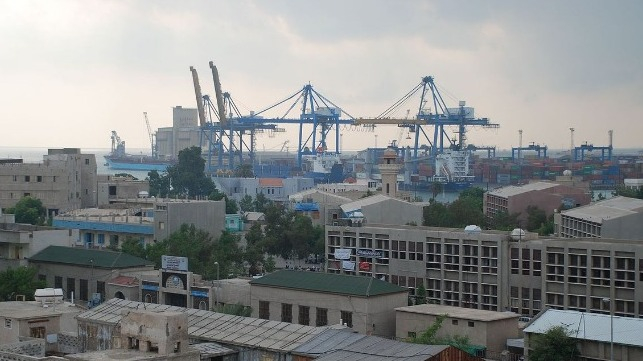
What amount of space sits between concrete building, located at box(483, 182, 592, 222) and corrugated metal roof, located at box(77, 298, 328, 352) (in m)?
44.9

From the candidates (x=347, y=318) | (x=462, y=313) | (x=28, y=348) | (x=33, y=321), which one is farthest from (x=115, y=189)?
(x=28, y=348)

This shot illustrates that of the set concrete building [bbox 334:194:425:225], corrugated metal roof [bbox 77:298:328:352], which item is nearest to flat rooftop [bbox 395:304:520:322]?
corrugated metal roof [bbox 77:298:328:352]

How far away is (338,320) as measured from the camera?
2836 centimetres

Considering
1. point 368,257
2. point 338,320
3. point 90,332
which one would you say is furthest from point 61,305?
point 368,257

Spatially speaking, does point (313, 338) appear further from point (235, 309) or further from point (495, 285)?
point (495, 285)

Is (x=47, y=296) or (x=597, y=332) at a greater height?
(x=47, y=296)

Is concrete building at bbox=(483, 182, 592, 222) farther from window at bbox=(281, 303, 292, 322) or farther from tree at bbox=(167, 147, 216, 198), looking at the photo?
window at bbox=(281, 303, 292, 322)

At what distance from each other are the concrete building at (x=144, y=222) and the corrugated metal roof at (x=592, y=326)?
987 inches

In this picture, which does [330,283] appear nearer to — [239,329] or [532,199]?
[239,329]

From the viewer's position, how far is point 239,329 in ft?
75.4

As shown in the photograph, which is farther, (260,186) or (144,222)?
(260,186)

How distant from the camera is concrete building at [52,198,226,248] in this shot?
1857 inches

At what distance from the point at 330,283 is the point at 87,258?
9.51 m

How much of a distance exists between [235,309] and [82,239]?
74.7 ft
